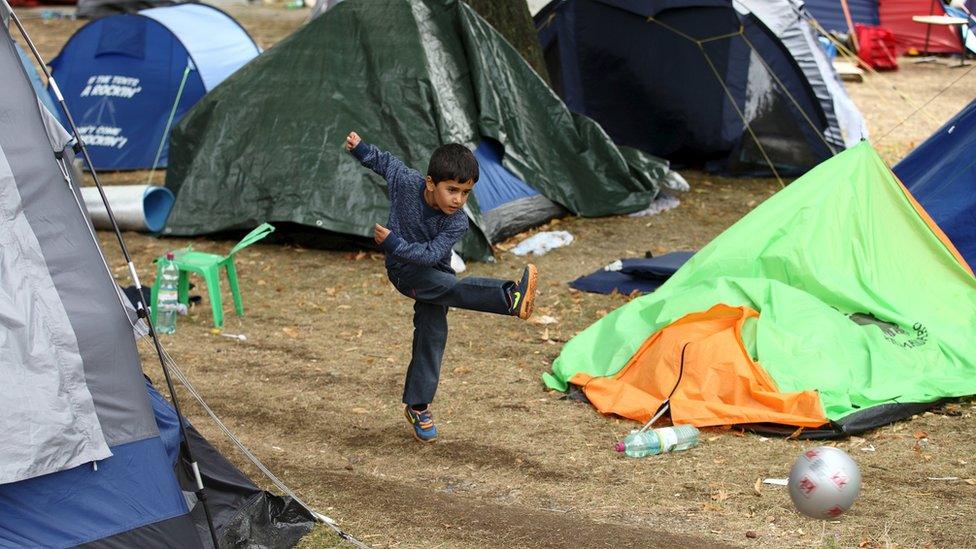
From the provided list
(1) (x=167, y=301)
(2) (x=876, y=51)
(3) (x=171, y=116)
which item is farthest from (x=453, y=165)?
(2) (x=876, y=51)

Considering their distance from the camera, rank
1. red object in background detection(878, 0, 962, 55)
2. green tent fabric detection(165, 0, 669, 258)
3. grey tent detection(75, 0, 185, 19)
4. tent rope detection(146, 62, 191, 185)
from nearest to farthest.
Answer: green tent fabric detection(165, 0, 669, 258), tent rope detection(146, 62, 191, 185), red object in background detection(878, 0, 962, 55), grey tent detection(75, 0, 185, 19)

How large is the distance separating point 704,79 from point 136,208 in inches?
241

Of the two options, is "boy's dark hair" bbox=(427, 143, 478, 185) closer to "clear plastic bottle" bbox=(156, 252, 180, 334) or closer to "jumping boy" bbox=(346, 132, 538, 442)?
"jumping boy" bbox=(346, 132, 538, 442)

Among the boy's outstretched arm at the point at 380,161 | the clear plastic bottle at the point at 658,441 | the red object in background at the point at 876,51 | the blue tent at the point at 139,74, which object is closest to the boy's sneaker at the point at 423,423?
the clear plastic bottle at the point at 658,441

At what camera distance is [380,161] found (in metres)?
5.62

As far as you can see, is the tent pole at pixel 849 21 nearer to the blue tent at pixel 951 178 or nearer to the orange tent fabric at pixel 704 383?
the blue tent at pixel 951 178

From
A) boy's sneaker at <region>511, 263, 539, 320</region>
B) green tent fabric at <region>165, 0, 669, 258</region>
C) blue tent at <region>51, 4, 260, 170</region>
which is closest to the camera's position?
boy's sneaker at <region>511, 263, 539, 320</region>

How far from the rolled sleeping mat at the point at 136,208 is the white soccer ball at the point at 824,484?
7.22 m

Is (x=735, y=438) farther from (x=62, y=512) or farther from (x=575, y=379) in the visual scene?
(x=62, y=512)

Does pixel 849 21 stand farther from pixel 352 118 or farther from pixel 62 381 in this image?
pixel 62 381

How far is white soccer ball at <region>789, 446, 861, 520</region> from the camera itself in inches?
177

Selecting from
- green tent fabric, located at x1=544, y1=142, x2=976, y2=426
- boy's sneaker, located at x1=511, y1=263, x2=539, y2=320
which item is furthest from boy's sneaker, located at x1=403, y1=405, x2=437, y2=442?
green tent fabric, located at x1=544, y1=142, x2=976, y2=426

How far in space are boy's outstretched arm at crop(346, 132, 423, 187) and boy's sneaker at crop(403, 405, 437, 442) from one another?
1.19 metres

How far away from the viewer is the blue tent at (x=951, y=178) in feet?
24.8
